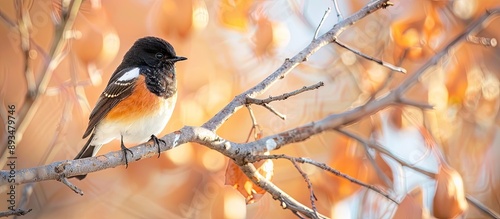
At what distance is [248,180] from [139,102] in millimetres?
521

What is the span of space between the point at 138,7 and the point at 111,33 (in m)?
0.48

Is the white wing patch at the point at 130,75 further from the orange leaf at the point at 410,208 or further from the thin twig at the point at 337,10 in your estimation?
the orange leaf at the point at 410,208

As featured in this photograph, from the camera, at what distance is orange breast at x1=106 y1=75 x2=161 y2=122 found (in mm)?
2131

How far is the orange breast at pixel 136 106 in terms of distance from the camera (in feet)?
6.99

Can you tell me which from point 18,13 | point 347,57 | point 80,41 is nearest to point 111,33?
point 80,41

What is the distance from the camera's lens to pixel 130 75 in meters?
2.23

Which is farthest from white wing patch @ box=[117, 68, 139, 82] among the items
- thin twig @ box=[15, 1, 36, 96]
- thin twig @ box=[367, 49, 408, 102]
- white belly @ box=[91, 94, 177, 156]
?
thin twig @ box=[367, 49, 408, 102]

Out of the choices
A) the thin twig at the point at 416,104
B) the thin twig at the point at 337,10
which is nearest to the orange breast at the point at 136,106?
the thin twig at the point at 337,10

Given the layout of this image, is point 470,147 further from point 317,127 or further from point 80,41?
point 80,41

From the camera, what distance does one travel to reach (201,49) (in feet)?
8.86

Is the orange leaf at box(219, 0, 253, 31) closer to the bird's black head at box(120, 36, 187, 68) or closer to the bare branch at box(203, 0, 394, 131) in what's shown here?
the bird's black head at box(120, 36, 187, 68)

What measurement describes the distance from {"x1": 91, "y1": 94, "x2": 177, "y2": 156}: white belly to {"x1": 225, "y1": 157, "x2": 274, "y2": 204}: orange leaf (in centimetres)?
36

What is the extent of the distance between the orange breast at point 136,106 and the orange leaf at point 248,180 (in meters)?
0.40

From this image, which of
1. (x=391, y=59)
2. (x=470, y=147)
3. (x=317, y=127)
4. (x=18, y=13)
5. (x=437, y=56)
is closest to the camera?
(x=18, y=13)
